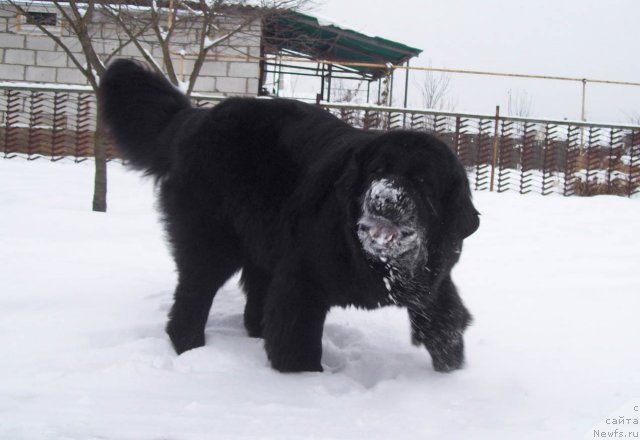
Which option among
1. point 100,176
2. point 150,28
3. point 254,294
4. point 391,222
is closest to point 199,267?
point 254,294

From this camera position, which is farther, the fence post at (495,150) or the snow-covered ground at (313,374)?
the fence post at (495,150)

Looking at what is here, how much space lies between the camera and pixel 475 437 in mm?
2049

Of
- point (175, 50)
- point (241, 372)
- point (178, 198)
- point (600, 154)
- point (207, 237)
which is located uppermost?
point (175, 50)

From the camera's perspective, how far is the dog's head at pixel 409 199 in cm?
232

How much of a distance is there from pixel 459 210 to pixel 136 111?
2.14 metres

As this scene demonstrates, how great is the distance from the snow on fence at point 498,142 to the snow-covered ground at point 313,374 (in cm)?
698

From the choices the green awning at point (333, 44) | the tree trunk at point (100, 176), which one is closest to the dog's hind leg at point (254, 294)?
the tree trunk at point (100, 176)

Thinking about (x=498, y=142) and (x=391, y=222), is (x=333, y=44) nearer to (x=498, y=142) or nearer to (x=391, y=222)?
(x=498, y=142)

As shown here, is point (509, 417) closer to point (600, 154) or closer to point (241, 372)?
point (241, 372)

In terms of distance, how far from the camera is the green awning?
13867mm

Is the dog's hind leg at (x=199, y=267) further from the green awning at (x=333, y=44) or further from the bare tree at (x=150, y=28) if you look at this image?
the green awning at (x=333, y=44)

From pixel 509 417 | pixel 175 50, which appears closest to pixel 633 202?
pixel 509 417

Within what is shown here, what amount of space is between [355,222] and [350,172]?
0.74ft

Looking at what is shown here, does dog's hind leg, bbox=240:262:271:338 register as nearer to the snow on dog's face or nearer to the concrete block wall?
the snow on dog's face
